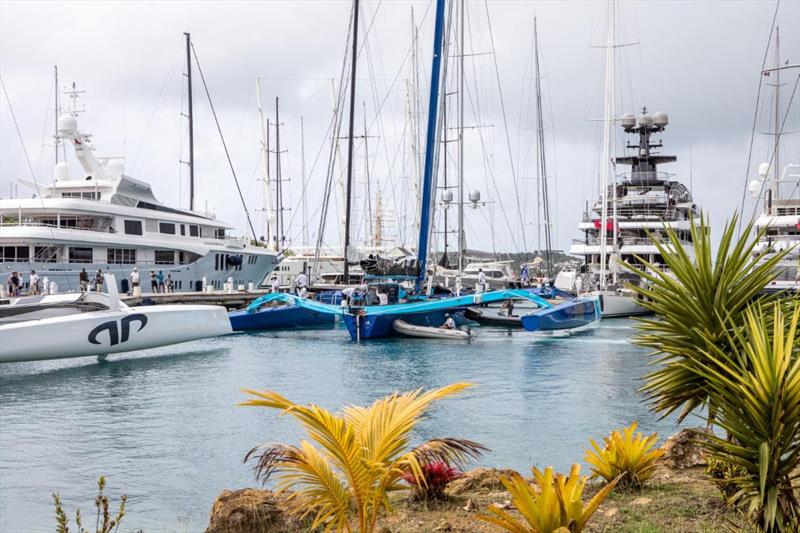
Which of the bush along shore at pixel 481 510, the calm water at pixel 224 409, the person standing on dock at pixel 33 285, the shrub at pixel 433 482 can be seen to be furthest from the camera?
the person standing on dock at pixel 33 285

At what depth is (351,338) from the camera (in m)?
29.9

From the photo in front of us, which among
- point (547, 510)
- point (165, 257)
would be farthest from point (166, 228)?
point (547, 510)

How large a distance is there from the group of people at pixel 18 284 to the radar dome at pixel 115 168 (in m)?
→ 10.4

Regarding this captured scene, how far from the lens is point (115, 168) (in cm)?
4266

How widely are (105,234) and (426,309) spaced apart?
747 inches

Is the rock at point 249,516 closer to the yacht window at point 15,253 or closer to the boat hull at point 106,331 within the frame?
the boat hull at point 106,331

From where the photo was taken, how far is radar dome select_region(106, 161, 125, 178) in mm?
42531

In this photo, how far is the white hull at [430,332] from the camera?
1133 inches

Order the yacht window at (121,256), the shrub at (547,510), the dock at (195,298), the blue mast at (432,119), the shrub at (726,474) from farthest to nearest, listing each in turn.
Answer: the yacht window at (121,256) < the dock at (195,298) < the blue mast at (432,119) < the shrub at (726,474) < the shrub at (547,510)

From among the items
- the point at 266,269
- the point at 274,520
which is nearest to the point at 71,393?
the point at 274,520

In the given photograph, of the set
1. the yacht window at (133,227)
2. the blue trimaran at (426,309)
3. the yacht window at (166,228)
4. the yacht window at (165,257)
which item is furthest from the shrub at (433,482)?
the yacht window at (166,228)

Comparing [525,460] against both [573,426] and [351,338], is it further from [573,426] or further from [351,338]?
[351,338]

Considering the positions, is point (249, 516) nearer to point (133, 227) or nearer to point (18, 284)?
point (18, 284)

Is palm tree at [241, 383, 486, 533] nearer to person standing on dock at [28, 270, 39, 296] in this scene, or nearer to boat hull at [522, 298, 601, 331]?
boat hull at [522, 298, 601, 331]
